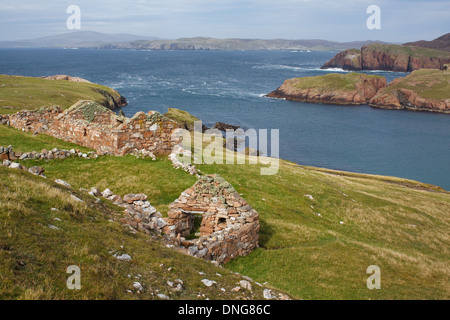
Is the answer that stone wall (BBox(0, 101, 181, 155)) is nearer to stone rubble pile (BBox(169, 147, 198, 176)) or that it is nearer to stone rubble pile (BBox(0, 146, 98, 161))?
stone rubble pile (BBox(169, 147, 198, 176))

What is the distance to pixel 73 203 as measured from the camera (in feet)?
41.9

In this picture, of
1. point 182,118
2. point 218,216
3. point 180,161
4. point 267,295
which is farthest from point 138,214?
point 182,118

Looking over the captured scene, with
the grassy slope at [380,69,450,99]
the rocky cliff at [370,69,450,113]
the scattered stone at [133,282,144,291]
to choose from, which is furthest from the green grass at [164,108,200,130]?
the grassy slope at [380,69,450,99]

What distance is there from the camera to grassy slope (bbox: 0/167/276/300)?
772 centimetres

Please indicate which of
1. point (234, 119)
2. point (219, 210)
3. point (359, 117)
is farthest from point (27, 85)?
point (359, 117)

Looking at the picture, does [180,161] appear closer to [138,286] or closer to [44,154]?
[44,154]

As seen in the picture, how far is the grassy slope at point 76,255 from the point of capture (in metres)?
7.72

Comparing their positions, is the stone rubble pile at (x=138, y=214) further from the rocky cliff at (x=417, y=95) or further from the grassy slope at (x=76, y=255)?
the rocky cliff at (x=417, y=95)

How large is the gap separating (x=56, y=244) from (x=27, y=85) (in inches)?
3528

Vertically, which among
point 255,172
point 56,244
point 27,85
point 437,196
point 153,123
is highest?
point 27,85

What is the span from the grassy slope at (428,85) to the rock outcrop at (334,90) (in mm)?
8306

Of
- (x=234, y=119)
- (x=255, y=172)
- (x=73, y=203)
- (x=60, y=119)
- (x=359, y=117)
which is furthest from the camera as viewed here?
(x=359, y=117)

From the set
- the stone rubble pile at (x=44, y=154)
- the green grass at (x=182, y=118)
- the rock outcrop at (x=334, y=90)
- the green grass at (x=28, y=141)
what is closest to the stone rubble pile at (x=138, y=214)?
the stone rubble pile at (x=44, y=154)

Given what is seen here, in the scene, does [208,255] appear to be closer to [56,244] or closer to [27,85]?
[56,244]
